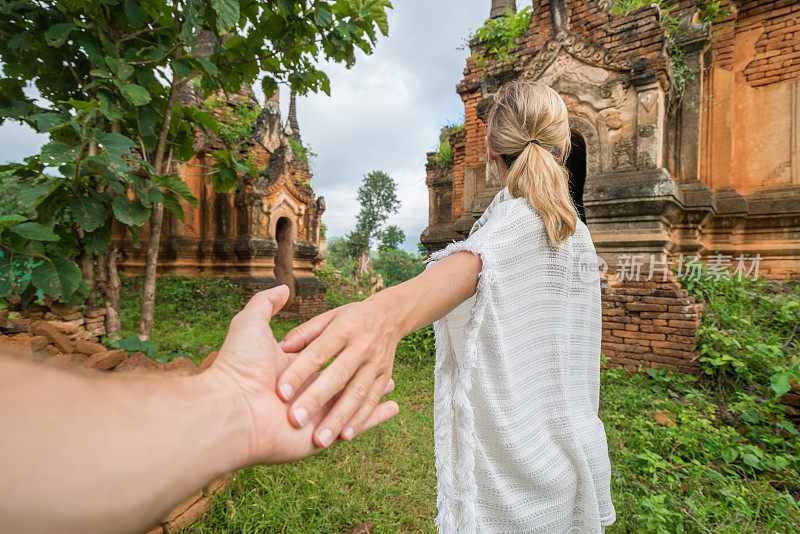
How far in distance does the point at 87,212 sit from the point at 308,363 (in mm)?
2592

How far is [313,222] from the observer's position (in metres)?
9.79

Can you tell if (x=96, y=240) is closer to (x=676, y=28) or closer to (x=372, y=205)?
(x=676, y=28)

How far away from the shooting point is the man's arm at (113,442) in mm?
387

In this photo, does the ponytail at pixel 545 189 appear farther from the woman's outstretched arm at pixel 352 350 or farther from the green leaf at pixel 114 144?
the green leaf at pixel 114 144

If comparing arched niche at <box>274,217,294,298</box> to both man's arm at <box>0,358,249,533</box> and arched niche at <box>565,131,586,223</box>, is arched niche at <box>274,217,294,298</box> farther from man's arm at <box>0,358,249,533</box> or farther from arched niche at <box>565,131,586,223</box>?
man's arm at <box>0,358,249,533</box>

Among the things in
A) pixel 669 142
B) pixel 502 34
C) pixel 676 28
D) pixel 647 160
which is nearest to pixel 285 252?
pixel 502 34

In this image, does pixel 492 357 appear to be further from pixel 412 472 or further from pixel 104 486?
pixel 412 472

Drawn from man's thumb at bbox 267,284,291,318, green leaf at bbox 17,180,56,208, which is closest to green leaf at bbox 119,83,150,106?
green leaf at bbox 17,180,56,208

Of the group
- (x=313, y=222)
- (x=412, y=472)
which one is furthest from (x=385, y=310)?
(x=313, y=222)

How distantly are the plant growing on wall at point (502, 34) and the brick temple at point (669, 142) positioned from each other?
0.89ft

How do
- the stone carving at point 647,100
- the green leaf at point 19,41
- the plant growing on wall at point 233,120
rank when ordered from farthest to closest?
the plant growing on wall at point 233,120
the stone carving at point 647,100
the green leaf at point 19,41

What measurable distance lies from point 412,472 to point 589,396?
2169mm

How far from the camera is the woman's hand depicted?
649 millimetres

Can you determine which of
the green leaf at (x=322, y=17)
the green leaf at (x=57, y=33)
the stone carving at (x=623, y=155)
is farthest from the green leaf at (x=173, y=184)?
the stone carving at (x=623, y=155)
